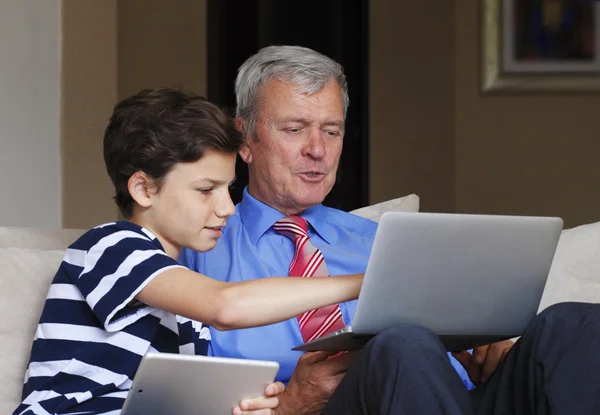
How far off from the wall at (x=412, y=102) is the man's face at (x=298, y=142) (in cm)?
293

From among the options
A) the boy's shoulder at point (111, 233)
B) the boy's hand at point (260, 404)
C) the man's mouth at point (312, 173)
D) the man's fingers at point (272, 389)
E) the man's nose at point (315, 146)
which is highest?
the man's nose at point (315, 146)

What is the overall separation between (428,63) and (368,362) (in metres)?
3.82

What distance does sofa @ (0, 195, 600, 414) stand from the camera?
1.89 metres

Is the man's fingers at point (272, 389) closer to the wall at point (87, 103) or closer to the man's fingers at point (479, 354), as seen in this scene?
the man's fingers at point (479, 354)

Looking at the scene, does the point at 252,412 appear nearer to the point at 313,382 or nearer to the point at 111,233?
the point at 313,382

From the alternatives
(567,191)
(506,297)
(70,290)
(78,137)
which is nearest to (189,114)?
(70,290)

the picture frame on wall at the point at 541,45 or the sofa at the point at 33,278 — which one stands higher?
the picture frame on wall at the point at 541,45

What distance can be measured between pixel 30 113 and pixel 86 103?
34cm

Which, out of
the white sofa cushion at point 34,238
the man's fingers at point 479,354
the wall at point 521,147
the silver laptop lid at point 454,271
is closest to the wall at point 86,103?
the white sofa cushion at point 34,238

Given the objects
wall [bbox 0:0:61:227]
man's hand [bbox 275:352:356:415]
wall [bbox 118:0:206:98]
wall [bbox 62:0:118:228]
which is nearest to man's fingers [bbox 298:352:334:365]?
man's hand [bbox 275:352:356:415]

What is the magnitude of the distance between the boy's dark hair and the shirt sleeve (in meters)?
0.14

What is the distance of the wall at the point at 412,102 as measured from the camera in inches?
201

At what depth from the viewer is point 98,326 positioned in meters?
1.65

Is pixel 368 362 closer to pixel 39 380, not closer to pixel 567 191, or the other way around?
pixel 39 380
